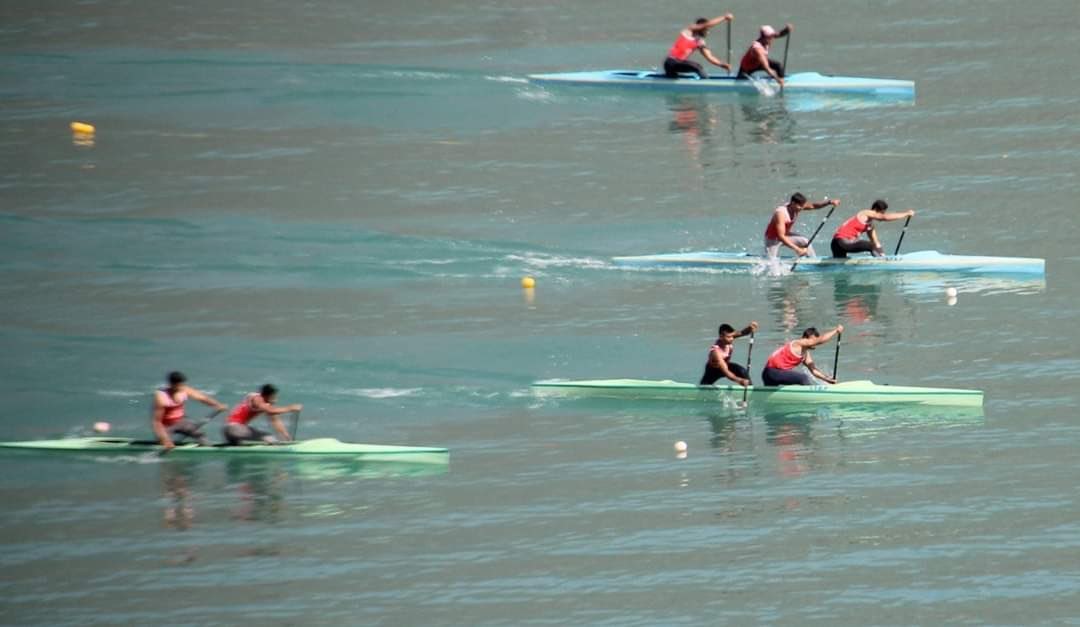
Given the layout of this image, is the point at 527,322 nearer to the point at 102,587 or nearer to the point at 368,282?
the point at 368,282

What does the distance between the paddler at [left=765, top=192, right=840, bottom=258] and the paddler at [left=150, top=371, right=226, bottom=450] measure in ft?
33.5

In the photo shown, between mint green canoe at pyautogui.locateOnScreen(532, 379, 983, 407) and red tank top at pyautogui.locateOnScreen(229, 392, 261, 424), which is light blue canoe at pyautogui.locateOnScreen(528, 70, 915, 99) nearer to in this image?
mint green canoe at pyautogui.locateOnScreen(532, 379, 983, 407)

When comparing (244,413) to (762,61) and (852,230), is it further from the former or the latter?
(762,61)

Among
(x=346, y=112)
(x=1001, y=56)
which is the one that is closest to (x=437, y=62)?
(x=346, y=112)

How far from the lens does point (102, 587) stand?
20.9 meters

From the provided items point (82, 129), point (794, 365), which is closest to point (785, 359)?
point (794, 365)

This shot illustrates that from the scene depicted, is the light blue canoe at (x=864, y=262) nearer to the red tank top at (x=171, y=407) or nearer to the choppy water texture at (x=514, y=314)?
the choppy water texture at (x=514, y=314)

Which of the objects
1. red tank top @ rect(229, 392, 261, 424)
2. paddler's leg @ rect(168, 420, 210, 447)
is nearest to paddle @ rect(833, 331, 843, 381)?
red tank top @ rect(229, 392, 261, 424)

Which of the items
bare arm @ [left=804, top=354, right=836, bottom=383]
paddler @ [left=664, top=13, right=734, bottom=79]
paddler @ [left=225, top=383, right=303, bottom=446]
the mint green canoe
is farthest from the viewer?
paddler @ [left=664, top=13, right=734, bottom=79]

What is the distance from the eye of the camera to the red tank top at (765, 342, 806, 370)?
84.6 feet

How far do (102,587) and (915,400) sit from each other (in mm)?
10789

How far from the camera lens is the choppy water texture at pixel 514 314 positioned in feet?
68.6

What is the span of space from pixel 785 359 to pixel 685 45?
661 inches

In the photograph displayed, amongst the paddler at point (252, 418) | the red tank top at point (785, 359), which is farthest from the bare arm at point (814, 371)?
the paddler at point (252, 418)
